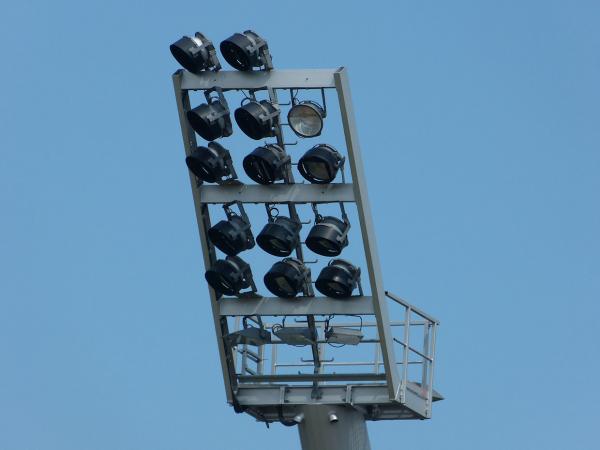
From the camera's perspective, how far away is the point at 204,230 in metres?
28.0

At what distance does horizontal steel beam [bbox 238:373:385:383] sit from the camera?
28891 millimetres

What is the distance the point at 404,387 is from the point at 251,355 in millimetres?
2851

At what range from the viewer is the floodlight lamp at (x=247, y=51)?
26.8 meters

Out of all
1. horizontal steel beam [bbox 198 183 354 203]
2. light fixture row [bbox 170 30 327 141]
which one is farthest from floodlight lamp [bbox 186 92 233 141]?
horizontal steel beam [bbox 198 183 354 203]

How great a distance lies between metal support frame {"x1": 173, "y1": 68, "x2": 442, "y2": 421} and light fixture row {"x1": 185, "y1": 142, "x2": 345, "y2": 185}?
19 cm

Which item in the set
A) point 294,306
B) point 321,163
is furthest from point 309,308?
point 321,163

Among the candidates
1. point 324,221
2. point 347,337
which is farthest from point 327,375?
point 324,221

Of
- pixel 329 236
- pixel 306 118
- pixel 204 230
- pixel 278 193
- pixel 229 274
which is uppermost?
pixel 306 118

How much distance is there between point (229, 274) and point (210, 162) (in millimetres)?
1839

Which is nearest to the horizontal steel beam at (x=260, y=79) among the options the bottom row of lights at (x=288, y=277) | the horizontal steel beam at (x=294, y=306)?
the bottom row of lights at (x=288, y=277)

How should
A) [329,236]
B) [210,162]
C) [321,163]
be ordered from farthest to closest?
[329,236], [210,162], [321,163]

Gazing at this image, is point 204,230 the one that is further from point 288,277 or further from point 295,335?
point 295,335

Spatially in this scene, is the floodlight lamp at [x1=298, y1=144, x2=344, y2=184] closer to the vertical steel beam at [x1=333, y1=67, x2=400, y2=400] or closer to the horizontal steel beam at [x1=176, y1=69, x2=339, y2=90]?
the vertical steel beam at [x1=333, y1=67, x2=400, y2=400]

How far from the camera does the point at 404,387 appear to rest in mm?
28766
